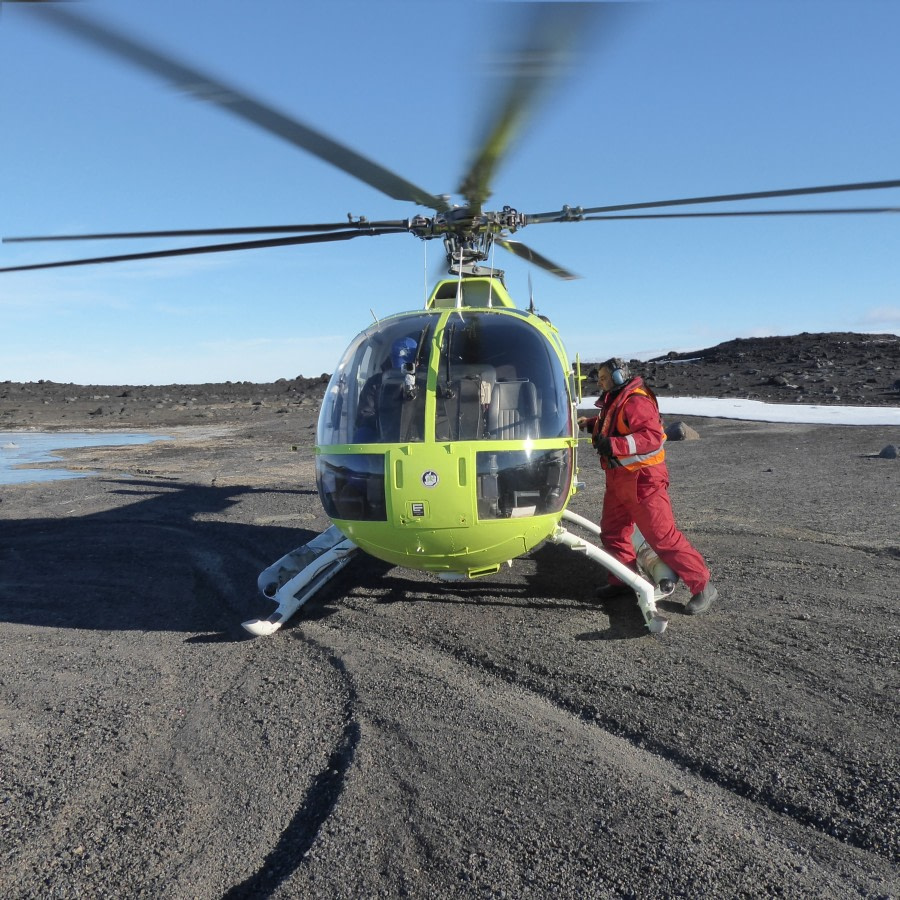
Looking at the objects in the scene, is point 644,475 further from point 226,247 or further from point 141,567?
point 141,567

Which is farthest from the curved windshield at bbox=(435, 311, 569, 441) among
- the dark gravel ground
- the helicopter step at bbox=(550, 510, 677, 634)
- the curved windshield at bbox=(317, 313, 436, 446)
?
the dark gravel ground

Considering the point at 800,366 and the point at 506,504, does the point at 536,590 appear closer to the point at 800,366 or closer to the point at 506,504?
the point at 506,504

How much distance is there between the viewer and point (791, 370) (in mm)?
29922

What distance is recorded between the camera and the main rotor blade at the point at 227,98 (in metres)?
2.47

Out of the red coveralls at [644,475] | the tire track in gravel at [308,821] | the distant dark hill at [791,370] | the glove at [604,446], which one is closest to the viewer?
the tire track in gravel at [308,821]

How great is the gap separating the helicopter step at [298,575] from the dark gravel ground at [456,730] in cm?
15

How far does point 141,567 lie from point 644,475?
5.14m

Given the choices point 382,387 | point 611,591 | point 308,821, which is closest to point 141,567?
point 382,387

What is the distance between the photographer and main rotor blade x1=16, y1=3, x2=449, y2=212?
2469 millimetres

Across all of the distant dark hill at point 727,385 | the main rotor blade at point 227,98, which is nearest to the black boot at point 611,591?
the main rotor blade at point 227,98

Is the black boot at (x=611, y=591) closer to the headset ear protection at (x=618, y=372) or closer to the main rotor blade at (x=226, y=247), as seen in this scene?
the headset ear protection at (x=618, y=372)

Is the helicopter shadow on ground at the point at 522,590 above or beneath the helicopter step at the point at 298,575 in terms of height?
beneath

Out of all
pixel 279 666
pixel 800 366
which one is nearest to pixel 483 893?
pixel 279 666

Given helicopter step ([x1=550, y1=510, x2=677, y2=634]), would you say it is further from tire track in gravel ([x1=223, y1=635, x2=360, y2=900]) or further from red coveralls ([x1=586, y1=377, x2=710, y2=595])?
tire track in gravel ([x1=223, y1=635, x2=360, y2=900])
